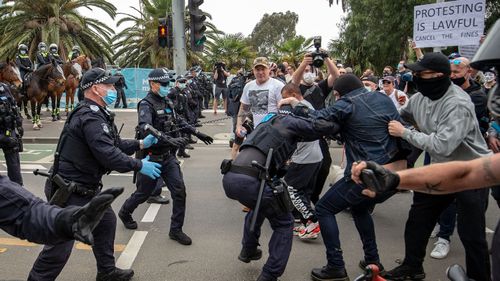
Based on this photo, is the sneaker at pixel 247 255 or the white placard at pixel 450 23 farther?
the white placard at pixel 450 23

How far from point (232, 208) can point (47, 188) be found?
292 cm

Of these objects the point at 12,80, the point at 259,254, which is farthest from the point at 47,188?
the point at 12,80

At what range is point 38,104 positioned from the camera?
13094 mm

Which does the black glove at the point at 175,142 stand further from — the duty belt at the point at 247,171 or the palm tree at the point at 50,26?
the palm tree at the point at 50,26

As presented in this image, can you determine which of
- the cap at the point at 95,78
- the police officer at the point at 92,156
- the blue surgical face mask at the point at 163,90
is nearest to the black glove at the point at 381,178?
the police officer at the point at 92,156

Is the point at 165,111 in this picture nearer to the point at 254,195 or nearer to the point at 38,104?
the point at 254,195

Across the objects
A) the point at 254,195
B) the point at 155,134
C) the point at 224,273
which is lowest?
the point at 224,273

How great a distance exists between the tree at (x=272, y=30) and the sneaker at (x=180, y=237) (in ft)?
168

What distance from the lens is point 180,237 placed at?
4.84 meters

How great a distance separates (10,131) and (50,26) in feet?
58.8

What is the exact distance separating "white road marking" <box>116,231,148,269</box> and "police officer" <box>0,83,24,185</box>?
7.35 ft

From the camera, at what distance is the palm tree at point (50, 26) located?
22.0m

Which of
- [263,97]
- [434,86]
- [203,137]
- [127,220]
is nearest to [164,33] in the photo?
[263,97]

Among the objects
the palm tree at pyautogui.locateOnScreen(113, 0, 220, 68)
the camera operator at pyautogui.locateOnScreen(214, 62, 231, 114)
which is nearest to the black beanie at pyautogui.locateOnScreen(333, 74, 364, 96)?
the camera operator at pyautogui.locateOnScreen(214, 62, 231, 114)
